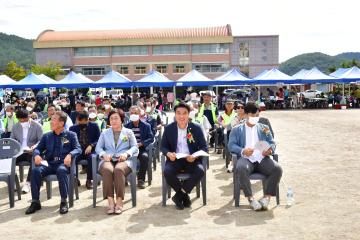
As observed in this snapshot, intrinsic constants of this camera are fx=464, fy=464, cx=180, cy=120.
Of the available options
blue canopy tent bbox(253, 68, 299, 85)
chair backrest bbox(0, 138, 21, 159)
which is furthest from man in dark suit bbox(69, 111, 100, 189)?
blue canopy tent bbox(253, 68, 299, 85)

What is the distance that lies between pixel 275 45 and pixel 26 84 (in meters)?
53.7

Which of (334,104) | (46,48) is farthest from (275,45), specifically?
(334,104)

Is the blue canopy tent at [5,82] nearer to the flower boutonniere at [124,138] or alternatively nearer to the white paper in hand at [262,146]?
the flower boutonniere at [124,138]

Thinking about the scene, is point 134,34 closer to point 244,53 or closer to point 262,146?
point 244,53

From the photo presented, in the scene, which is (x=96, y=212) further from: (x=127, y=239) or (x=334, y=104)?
(x=334, y=104)

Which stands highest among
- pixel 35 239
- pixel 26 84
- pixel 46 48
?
pixel 46 48

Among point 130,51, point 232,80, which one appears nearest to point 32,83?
point 232,80

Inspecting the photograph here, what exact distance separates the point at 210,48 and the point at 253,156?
6060cm

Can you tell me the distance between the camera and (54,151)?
273 inches

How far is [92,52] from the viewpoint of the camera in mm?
67500

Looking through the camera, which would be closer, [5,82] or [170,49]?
[5,82]

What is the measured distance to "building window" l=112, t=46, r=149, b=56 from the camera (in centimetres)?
6650

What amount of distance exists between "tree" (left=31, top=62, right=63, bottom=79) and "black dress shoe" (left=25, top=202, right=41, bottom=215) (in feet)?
201

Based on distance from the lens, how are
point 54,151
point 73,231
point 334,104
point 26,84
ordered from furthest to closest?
point 334,104
point 26,84
point 54,151
point 73,231
